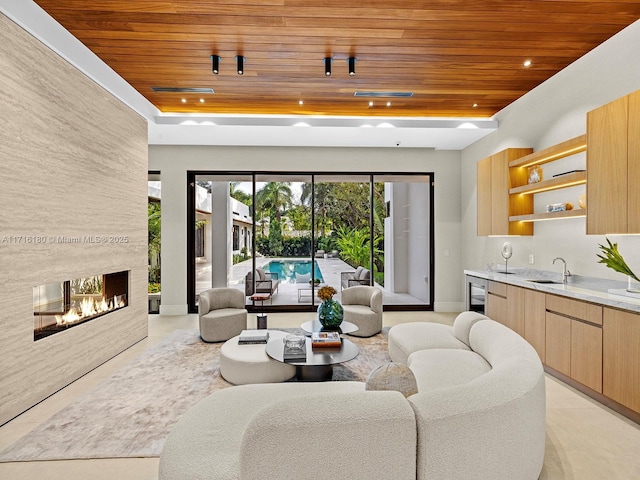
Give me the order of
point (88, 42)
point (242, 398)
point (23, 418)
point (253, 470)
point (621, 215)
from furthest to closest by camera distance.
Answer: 1. point (88, 42)
2. point (621, 215)
3. point (23, 418)
4. point (242, 398)
5. point (253, 470)

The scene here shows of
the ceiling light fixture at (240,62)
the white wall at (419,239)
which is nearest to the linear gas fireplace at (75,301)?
the ceiling light fixture at (240,62)

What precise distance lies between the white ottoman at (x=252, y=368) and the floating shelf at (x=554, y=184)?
336cm

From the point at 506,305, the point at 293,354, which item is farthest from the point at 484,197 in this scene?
the point at 293,354

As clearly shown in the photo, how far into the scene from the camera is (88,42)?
3.40 m

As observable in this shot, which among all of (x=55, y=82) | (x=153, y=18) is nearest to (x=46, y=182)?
(x=55, y=82)

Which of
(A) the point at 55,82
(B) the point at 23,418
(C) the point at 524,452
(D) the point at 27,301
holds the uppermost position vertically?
(A) the point at 55,82

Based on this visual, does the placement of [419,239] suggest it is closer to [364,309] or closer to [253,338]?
[364,309]

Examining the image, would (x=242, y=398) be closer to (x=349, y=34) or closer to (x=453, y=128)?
(x=349, y=34)

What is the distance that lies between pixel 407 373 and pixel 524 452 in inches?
22.9

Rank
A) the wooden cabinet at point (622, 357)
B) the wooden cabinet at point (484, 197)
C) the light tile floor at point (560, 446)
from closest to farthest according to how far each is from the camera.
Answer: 1. the light tile floor at point (560, 446)
2. the wooden cabinet at point (622, 357)
3. the wooden cabinet at point (484, 197)

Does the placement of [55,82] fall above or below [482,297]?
above

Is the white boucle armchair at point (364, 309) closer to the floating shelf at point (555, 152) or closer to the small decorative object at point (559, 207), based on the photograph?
the small decorative object at point (559, 207)

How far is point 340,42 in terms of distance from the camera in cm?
341

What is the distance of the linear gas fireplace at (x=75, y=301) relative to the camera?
3059mm
